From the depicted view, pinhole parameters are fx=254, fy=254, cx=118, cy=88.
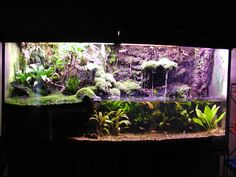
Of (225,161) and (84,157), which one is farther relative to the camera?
(225,161)

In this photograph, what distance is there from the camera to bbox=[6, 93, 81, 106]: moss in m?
3.22

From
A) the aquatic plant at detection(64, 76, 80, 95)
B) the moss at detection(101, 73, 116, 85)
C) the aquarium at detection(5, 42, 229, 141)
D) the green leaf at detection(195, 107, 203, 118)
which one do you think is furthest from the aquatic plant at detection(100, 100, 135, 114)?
the green leaf at detection(195, 107, 203, 118)

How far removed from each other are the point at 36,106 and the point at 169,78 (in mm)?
1754

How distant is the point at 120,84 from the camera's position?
3.33m

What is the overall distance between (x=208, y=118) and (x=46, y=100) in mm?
2187

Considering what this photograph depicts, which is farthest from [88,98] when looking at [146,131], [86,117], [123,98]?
[146,131]

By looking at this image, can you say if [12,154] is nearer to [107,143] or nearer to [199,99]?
[107,143]

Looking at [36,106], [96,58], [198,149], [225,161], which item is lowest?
[225,161]

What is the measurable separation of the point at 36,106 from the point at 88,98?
2.18 feet

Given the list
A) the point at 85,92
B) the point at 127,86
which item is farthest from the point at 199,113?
the point at 85,92

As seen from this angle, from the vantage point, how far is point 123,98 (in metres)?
3.32

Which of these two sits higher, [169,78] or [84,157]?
[169,78]

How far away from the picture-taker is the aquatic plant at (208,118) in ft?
11.4

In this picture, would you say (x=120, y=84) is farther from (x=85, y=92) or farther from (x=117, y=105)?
(x=85, y=92)
